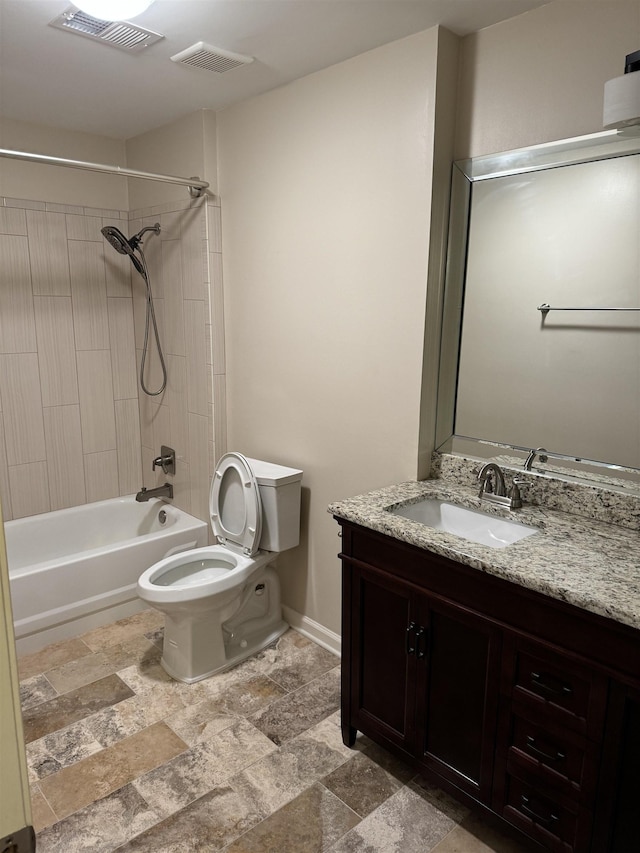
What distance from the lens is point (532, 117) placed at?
196 cm

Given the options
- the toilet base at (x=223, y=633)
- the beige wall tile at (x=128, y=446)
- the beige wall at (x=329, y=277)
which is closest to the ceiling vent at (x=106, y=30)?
the beige wall at (x=329, y=277)

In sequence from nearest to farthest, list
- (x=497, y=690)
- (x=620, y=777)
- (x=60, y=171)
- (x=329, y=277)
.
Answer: (x=620, y=777) < (x=497, y=690) < (x=329, y=277) < (x=60, y=171)

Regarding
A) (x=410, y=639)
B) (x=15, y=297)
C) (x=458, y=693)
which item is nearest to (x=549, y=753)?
(x=458, y=693)

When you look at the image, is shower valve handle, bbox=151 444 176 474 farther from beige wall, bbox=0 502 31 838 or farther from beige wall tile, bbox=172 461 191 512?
beige wall, bbox=0 502 31 838

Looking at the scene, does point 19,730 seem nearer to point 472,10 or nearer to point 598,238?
point 598,238

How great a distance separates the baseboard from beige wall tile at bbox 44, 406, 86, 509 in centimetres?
149

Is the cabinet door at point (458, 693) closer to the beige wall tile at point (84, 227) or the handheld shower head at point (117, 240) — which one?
the handheld shower head at point (117, 240)

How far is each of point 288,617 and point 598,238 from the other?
2.18 m

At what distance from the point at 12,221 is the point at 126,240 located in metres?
0.57

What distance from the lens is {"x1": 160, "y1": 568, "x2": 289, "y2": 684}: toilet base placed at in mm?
2559

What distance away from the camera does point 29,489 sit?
3393mm

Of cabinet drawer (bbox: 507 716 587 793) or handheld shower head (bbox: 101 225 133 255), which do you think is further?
handheld shower head (bbox: 101 225 133 255)

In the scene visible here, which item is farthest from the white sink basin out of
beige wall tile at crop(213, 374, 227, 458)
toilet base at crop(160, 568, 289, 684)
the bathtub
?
the bathtub

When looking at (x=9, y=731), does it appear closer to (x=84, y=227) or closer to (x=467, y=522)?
(x=467, y=522)
